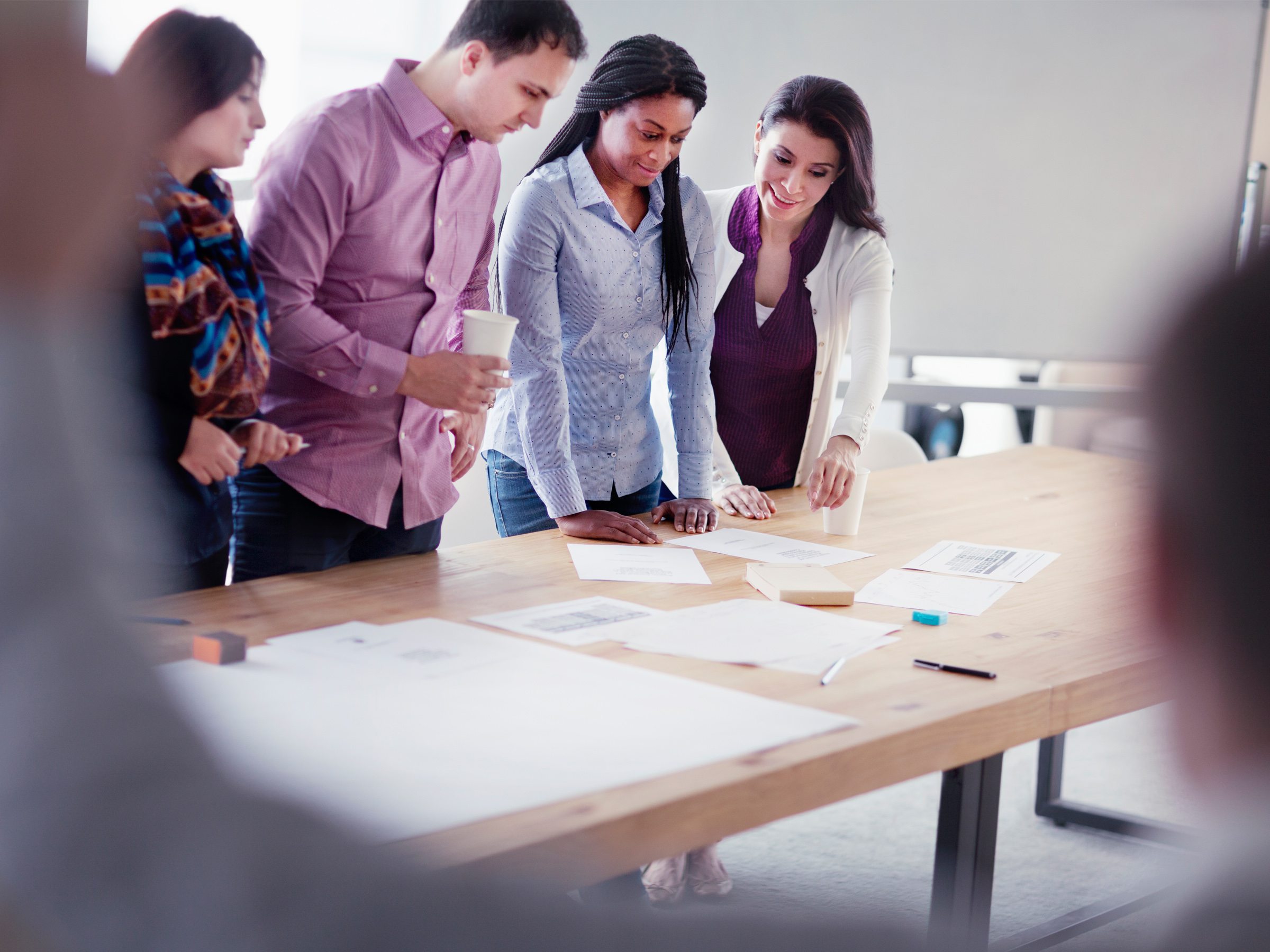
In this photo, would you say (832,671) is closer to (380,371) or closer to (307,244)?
(380,371)

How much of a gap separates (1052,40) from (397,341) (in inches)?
102

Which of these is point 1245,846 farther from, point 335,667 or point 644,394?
point 644,394

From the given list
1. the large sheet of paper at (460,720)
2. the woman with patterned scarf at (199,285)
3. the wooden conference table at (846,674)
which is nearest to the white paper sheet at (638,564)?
the wooden conference table at (846,674)

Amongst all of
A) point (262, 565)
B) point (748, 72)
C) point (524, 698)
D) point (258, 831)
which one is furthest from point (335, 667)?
point (748, 72)

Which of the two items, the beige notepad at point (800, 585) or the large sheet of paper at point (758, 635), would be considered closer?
the large sheet of paper at point (758, 635)

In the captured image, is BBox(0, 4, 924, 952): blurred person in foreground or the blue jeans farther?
the blue jeans

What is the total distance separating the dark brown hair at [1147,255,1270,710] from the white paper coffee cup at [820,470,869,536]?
4.77 ft

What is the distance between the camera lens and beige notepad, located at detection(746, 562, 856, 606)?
1.45m

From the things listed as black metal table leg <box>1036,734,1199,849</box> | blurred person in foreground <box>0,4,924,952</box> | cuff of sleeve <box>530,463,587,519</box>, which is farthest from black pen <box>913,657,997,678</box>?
black metal table leg <box>1036,734,1199,849</box>

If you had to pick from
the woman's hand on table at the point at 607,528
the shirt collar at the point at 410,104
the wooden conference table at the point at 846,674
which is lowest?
the wooden conference table at the point at 846,674

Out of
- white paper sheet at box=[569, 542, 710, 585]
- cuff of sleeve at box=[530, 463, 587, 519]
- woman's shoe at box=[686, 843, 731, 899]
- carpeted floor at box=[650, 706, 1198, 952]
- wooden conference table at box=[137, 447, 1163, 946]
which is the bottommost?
carpeted floor at box=[650, 706, 1198, 952]

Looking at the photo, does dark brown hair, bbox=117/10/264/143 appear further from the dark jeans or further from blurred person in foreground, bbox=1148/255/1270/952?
blurred person in foreground, bbox=1148/255/1270/952

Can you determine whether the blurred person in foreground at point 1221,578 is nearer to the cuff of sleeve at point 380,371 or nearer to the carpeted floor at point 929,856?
the cuff of sleeve at point 380,371

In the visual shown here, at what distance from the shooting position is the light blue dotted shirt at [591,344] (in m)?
1.78
